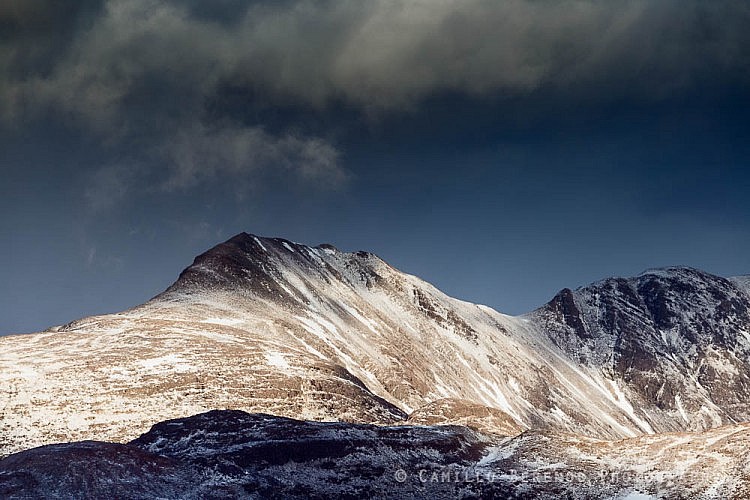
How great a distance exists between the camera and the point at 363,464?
193ft

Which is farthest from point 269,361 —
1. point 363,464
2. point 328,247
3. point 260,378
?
point 328,247

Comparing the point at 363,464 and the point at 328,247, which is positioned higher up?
the point at 328,247

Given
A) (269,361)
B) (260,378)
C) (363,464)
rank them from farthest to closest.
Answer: (269,361), (260,378), (363,464)

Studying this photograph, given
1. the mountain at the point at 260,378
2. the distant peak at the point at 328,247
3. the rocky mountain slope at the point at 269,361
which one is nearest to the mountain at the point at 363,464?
the mountain at the point at 260,378

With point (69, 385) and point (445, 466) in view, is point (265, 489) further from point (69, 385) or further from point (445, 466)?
point (69, 385)

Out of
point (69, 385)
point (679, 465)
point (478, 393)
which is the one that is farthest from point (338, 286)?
point (679, 465)

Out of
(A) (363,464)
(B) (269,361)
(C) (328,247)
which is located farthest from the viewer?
(C) (328,247)

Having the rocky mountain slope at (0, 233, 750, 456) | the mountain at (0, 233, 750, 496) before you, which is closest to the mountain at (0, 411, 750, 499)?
the mountain at (0, 233, 750, 496)

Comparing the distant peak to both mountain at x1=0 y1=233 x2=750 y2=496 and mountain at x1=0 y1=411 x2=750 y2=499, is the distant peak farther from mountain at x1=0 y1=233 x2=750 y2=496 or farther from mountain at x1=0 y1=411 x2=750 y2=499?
mountain at x1=0 y1=411 x2=750 y2=499

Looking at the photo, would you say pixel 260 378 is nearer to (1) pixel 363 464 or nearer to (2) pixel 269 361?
(2) pixel 269 361

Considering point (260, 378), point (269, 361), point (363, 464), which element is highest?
point (269, 361)

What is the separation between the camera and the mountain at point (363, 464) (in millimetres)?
48625

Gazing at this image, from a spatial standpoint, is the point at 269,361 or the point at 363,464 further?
the point at 269,361

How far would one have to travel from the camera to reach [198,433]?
61.9m
